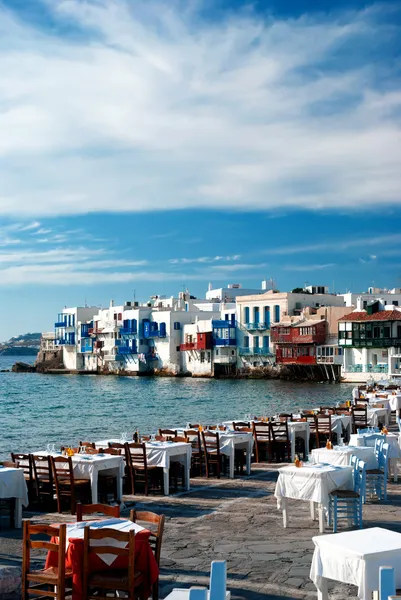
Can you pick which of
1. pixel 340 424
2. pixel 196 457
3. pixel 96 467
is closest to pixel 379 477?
pixel 96 467

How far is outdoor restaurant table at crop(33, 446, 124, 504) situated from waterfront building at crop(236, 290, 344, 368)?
270 feet

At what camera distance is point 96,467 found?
1345 centimetres

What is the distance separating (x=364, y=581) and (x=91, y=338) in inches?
4661

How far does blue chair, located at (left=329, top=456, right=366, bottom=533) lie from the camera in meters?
11.4

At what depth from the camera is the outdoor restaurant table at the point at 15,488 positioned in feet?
40.1

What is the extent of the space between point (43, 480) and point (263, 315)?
8640cm

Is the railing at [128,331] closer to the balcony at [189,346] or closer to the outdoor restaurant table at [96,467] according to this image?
the balcony at [189,346]

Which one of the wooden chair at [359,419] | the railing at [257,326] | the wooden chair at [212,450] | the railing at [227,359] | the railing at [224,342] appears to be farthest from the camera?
the railing at [227,359]

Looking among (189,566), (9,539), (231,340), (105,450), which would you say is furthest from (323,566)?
(231,340)

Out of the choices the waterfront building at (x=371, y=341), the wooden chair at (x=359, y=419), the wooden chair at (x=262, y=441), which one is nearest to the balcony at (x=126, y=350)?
the waterfront building at (x=371, y=341)

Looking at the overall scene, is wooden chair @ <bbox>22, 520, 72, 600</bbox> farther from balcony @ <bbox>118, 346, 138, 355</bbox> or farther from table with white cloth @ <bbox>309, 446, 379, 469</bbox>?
balcony @ <bbox>118, 346, 138, 355</bbox>

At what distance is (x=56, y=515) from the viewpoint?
42.5ft

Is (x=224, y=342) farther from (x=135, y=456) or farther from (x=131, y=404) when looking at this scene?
(x=135, y=456)

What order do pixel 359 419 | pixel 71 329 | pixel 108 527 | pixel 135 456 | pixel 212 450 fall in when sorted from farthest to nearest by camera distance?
1. pixel 71 329
2. pixel 359 419
3. pixel 212 450
4. pixel 135 456
5. pixel 108 527
